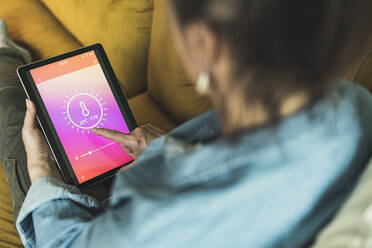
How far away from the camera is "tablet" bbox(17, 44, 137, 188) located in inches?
33.9

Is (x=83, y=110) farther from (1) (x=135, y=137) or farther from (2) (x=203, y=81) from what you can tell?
(2) (x=203, y=81)

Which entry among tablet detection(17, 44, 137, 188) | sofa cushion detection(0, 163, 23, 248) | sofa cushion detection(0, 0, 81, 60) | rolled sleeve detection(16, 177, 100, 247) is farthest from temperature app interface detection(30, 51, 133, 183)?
sofa cushion detection(0, 0, 81, 60)

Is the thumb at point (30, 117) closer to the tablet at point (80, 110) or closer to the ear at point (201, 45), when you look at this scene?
the tablet at point (80, 110)

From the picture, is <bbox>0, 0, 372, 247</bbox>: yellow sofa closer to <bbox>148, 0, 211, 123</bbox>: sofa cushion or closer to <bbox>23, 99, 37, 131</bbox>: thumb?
<bbox>148, 0, 211, 123</bbox>: sofa cushion

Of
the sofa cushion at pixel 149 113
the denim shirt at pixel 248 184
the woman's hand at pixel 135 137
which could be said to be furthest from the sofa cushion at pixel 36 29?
the denim shirt at pixel 248 184

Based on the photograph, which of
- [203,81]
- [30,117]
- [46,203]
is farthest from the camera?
[30,117]

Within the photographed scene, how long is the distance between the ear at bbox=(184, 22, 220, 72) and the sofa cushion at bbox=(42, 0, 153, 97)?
79cm

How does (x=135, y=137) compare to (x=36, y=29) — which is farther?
(x=36, y=29)

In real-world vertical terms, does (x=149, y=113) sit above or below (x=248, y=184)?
below

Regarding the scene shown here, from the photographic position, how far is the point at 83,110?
91cm

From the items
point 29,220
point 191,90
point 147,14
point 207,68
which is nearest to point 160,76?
point 191,90

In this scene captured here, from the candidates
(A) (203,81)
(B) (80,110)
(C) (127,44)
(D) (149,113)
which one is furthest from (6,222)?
(A) (203,81)

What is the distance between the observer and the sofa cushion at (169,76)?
1031 mm

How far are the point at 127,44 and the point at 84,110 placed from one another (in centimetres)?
39
